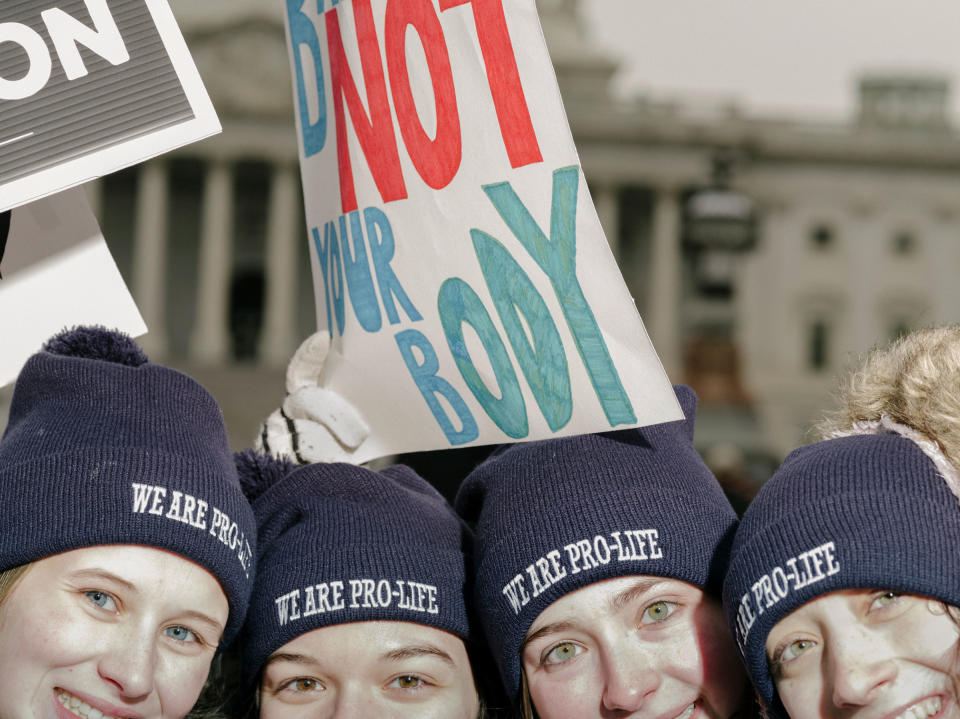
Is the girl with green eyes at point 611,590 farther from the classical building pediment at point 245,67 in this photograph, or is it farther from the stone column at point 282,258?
the classical building pediment at point 245,67

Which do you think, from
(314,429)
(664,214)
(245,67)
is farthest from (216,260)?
(314,429)

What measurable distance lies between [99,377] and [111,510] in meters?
0.25

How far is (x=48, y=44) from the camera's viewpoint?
7.39 feet

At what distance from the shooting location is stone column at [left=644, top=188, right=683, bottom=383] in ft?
128

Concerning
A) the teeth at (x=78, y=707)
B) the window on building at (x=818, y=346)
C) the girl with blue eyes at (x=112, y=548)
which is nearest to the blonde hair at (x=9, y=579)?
the girl with blue eyes at (x=112, y=548)

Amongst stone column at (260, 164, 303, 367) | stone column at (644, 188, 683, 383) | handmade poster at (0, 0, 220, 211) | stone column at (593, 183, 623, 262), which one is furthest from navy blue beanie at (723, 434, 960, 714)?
stone column at (593, 183, 623, 262)

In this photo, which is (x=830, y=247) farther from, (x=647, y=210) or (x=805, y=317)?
(x=647, y=210)

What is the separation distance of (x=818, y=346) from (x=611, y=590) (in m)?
39.0

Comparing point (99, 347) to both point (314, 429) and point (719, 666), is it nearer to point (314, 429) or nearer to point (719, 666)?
point (314, 429)

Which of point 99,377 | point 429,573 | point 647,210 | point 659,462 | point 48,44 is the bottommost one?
point 647,210

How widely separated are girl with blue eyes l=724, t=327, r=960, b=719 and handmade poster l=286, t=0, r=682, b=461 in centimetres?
29

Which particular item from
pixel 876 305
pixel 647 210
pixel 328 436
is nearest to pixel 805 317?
pixel 876 305

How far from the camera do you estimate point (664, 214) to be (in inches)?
1606

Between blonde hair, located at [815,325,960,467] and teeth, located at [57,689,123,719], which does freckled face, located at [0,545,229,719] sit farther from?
blonde hair, located at [815,325,960,467]
